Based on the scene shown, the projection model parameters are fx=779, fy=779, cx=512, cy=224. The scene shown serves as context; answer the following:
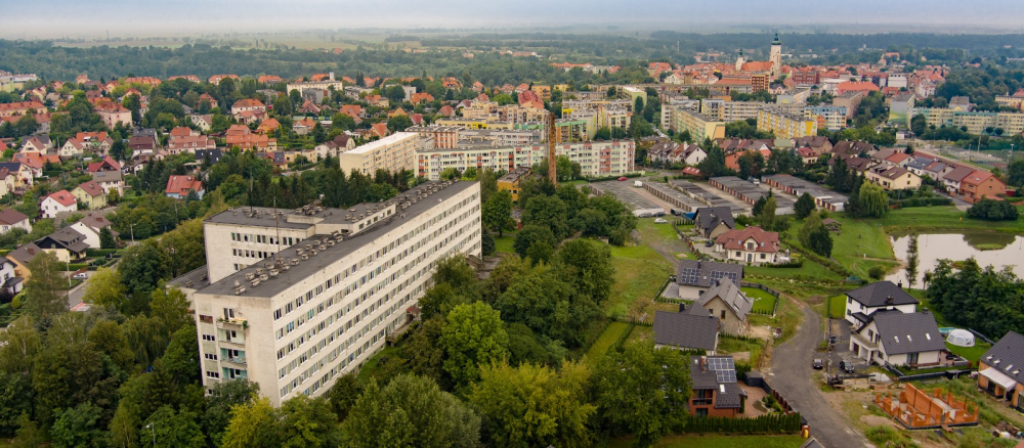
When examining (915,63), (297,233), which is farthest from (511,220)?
(915,63)

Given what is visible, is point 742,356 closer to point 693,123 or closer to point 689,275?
point 689,275

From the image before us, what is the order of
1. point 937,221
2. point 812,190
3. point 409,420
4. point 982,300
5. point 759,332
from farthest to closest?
1. point 812,190
2. point 937,221
3. point 982,300
4. point 759,332
5. point 409,420

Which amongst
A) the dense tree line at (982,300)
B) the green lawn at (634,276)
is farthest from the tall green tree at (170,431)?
the dense tree line at (982,300)

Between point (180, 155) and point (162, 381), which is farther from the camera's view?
point (180, 155)

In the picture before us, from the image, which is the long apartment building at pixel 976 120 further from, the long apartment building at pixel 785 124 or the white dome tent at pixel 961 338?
the white dome tent at pixel 961 338

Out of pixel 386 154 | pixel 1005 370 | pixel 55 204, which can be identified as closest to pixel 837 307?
pixel 1005 370

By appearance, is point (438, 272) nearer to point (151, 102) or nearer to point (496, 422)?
point (496, 422)
